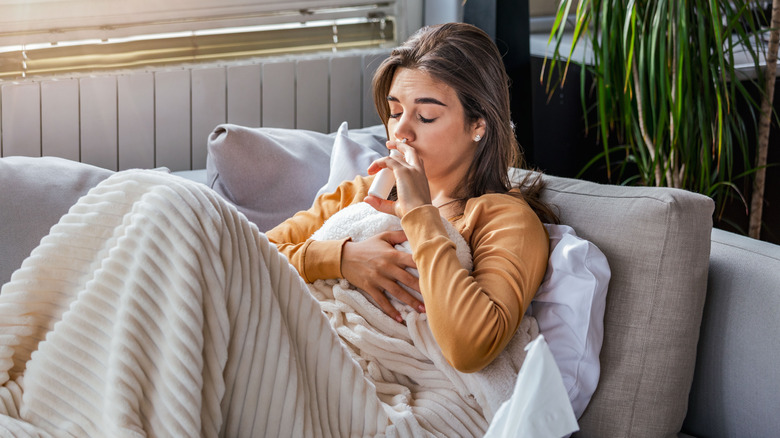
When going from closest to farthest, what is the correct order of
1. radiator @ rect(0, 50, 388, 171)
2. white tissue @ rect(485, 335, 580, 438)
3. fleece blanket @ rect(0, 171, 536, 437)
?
white tissue @ rect(485, 335, 580, 438) → fleece blanket @ rect(0, 171, 536, 437) → radiator @ rect(0, 50, 388, 171)

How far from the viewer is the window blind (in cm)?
212

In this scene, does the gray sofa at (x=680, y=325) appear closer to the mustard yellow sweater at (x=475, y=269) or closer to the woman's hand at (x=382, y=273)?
the mustard yellow sweater at (x=475, y=269)

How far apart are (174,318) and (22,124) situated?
1.29 meters

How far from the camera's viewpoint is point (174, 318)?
103cm

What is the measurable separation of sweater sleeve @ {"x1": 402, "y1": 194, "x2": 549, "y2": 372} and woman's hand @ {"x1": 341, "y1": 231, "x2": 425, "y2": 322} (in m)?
0.07

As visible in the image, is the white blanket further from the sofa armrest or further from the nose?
the sofa armrest

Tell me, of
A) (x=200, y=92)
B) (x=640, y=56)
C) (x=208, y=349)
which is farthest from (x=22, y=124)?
(x=640, y=56)

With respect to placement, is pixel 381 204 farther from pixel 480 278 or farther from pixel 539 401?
pixel 539 401

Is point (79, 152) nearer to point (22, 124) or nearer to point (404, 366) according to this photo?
point (22, 124)

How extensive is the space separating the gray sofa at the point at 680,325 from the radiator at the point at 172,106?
1.18 meters

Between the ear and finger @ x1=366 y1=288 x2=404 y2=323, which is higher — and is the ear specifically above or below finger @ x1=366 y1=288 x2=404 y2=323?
above

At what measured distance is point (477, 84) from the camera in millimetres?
1519

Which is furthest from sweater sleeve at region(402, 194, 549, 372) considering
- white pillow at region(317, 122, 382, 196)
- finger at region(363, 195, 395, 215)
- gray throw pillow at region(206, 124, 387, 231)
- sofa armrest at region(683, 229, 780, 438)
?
gray throw pillow at region(206, 124, 387, 231)

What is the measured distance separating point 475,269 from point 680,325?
0.34 m
